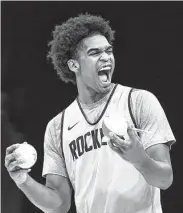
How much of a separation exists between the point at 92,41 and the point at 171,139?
1.84 feet

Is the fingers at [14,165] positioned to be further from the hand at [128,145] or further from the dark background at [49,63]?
the dark background at [49,63]

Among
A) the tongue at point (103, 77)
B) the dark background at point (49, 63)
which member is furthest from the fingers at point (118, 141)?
the dark background at point (49, 63)

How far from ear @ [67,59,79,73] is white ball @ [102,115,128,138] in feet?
1.84

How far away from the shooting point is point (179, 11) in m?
3.18

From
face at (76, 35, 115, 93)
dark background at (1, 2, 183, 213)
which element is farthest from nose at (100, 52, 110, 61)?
dark background at (1, 2, 183, 213)

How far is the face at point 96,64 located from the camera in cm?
217

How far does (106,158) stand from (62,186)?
326mm

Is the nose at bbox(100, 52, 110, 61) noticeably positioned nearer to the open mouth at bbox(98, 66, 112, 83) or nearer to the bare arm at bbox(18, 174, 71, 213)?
the open mouth at bbox(98, 66, 112, 83)

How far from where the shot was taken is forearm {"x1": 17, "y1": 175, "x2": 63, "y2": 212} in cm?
216

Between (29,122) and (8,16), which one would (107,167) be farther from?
(8,16)

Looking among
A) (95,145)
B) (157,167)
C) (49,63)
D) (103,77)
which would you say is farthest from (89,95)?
(49,63)

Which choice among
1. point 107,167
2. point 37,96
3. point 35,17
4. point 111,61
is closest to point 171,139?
point 107,167

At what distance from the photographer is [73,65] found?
7.53 ft

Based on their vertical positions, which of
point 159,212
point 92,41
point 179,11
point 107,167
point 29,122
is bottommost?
point 159,212
